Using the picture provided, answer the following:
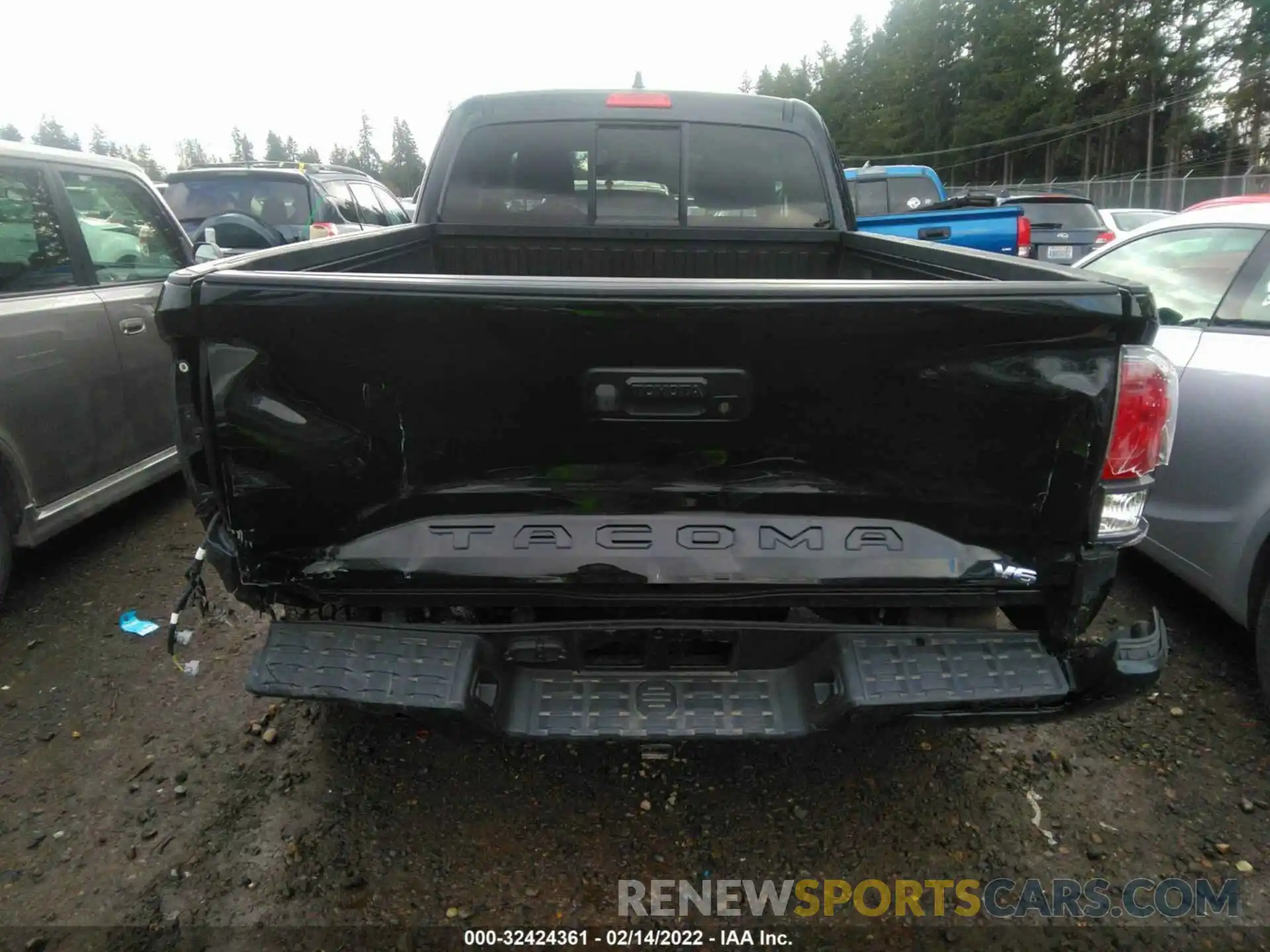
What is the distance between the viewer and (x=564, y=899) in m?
2.30

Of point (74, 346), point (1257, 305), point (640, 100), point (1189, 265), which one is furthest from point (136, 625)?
point (1189, 265)

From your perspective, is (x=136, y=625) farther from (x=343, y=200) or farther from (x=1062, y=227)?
(x=1062, y=227)

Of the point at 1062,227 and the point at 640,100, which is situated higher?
the point at 640,100

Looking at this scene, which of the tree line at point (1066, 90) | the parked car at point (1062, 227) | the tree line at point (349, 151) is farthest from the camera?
the tree line at point (349, 151)

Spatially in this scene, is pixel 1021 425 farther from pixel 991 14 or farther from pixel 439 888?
pixel 991 14

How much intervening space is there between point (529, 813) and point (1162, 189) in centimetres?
3894

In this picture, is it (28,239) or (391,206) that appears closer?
(28,239)

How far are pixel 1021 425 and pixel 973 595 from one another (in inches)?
17.3

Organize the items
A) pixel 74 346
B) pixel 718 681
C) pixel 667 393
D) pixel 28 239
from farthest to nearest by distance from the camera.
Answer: pixel 74 346, pixel 28 239, pixel 718 681, pixel 667 393

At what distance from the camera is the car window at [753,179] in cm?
395

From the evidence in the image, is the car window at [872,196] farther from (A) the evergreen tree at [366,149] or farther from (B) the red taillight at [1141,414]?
(A) the evergreen tree at [366,149]

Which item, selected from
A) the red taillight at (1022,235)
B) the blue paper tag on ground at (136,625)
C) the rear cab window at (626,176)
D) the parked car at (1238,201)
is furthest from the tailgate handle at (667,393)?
the red taillight at (1022,235)

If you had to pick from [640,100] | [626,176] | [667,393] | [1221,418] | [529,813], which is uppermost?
[640,100]

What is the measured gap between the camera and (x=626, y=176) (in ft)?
13.0
